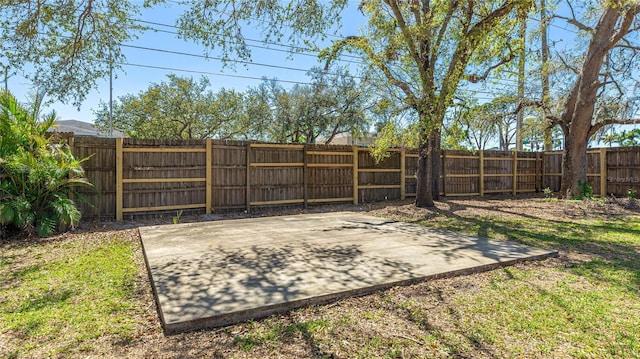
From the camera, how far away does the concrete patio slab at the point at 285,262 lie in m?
2.58

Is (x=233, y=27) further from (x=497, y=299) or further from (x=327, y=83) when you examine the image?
(x=327, y=83)

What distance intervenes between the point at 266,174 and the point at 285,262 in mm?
4708

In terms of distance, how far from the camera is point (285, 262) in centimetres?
366

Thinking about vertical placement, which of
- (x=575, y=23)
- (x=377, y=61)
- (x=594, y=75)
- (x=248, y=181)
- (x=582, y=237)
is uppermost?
(x=575, y=23)

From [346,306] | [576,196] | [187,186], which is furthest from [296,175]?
[576,196]

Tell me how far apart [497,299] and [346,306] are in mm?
1238

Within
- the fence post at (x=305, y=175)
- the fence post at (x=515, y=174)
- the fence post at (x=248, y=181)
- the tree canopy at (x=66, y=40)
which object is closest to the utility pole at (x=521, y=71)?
the fence post at (x=515, y=174)

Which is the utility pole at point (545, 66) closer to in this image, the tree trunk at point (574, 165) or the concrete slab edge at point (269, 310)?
the tree trunk at point (574, 165)

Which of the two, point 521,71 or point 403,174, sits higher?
point 521,71

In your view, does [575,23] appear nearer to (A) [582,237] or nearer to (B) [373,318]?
(A) [582,237]

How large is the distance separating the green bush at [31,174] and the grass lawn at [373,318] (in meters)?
1.29

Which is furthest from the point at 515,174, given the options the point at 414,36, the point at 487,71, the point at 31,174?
the point at 31,174

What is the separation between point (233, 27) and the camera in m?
5.50

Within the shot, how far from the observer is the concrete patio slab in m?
2.58
